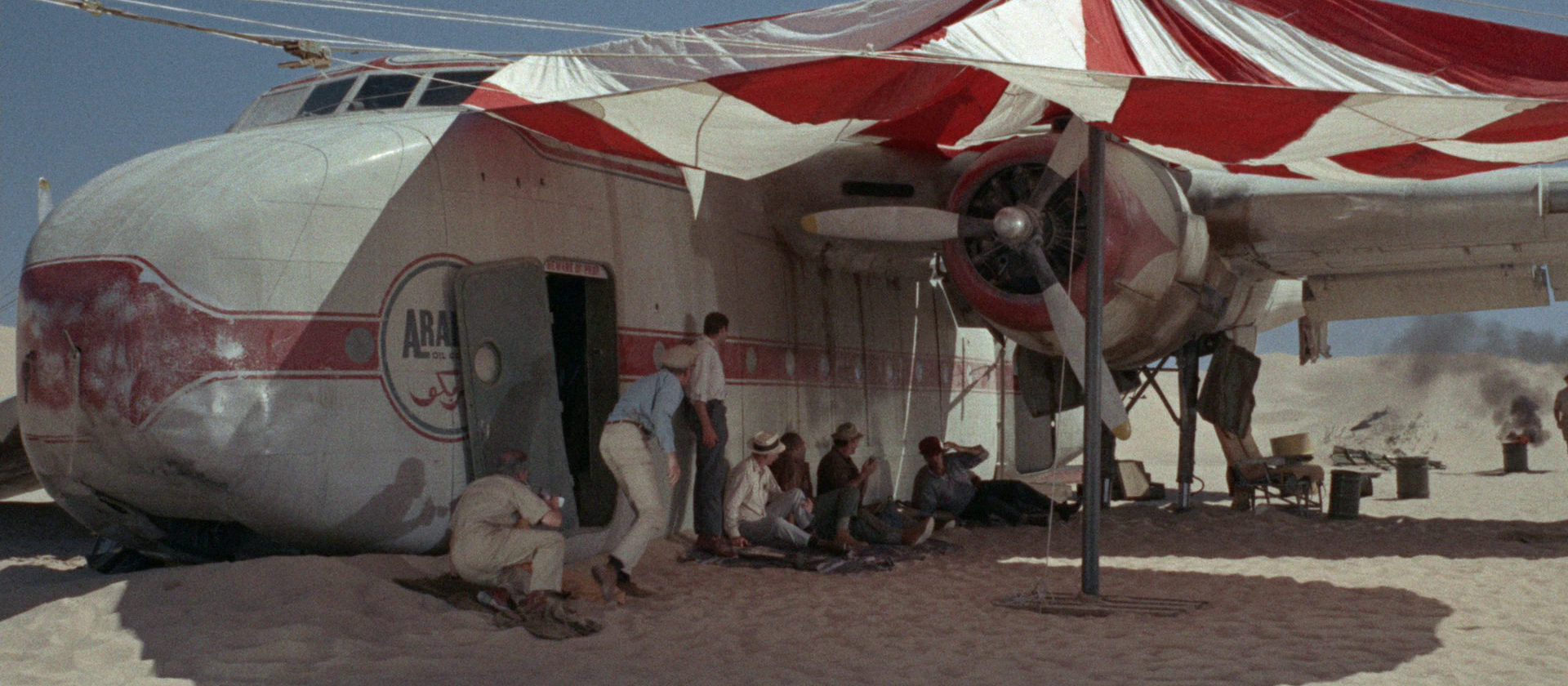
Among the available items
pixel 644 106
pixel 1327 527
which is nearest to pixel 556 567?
pixel 644 106

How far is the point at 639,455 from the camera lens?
27.7 ft

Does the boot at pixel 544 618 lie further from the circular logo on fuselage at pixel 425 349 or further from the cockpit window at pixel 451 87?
the cockpit window at pixel 451 87

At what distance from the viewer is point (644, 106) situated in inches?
320

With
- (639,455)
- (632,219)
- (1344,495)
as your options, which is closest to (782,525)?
(639,455)

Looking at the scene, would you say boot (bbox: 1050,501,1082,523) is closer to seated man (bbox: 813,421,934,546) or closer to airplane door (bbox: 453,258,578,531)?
seated man (bbox: 813,421,934,546)

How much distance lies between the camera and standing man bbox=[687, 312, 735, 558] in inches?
380

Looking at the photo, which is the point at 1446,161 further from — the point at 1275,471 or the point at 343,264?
the point at 343,264

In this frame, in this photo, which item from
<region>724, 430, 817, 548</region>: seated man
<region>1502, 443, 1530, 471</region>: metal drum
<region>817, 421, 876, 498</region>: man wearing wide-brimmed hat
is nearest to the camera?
<region>724, 430, 817, 548</region>: seated man

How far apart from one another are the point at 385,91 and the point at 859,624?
5208 mm

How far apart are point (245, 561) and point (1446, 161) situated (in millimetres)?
8282

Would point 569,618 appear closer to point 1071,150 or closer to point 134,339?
point 134,339

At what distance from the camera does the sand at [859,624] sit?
6.13 m

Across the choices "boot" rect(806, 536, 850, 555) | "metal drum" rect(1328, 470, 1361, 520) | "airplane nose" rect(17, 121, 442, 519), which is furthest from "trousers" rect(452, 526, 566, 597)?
"metal drum" rect(1328, 470, 1361, 520)

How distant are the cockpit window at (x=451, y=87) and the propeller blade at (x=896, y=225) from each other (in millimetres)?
2874
